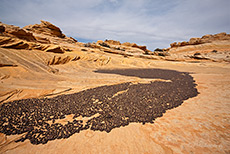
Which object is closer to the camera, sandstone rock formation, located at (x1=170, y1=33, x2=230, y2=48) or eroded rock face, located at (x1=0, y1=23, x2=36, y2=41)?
eroded rock face, located at (x1=0, y1=23, x2=36, y2=41)

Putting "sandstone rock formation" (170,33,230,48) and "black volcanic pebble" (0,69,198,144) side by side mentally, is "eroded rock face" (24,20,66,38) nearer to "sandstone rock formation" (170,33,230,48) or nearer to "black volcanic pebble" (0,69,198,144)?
"black volcanic pebble" (0,69,198,144)

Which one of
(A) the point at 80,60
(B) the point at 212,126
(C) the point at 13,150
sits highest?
(A) the point at 80,60

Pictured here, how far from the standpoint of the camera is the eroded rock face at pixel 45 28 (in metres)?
24.8

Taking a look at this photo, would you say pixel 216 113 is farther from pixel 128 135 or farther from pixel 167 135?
pixel 128 135

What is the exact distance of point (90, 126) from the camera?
11.0 ft

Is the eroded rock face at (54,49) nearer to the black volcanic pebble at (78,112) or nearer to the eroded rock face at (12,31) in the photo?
the eroded rock face at (12,31)

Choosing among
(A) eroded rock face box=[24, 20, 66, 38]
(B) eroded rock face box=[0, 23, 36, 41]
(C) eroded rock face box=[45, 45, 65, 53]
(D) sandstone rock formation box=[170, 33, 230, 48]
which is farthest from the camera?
(D) sandstone rock formation box=[170, 33, 230, 48]

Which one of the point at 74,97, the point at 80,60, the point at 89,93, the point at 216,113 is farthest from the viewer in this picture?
the point at 80,60

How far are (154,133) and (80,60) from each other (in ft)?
53.4

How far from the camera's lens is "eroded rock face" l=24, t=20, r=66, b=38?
81.4 ft

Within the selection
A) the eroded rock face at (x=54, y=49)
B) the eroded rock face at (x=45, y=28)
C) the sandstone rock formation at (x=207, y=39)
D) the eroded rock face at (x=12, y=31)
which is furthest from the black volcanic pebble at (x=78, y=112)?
the sandstone rock formation at (x=207, y=39)

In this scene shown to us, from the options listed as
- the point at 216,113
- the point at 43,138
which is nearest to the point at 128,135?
the point at 43,138

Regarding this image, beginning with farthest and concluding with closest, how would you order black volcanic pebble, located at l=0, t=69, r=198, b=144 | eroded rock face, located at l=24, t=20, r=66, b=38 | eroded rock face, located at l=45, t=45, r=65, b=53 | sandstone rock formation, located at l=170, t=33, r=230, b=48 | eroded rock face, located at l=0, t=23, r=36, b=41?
1. sandstone rock formation, located at l=170, t=33, r=230, b=48
2. eroded rock face, located at l=24, t=20, r=66, b=38
3. eroded rock face, located at l=45, t=45, r=65, b=53
4. eroded rock face, located at l=0, t=23, r=36, b=41
5. black volcanic pebble, located at l=0, t=69, r=198, b=144

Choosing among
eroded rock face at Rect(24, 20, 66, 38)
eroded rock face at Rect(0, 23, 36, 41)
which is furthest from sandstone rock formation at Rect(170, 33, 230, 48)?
eroded rock face at Rect(0, 23, 36, 41)
